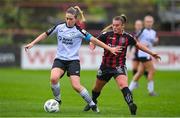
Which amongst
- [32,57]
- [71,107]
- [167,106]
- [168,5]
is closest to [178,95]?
[167,106]

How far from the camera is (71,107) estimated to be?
1586 cm

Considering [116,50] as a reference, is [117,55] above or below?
below

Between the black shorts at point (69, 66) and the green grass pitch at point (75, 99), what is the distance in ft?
2.80

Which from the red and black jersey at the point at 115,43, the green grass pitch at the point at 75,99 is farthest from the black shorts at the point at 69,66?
the green grass pitch at the point at 75,99

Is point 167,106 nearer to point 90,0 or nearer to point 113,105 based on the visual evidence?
point 113,105

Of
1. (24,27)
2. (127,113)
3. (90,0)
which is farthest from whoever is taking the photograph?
(90,0)

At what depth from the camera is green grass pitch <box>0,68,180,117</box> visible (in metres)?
14.6

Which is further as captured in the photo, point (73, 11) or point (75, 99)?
point (75, 99)

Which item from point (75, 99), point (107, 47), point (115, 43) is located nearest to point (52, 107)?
point (107, 47)

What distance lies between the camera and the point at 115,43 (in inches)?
587

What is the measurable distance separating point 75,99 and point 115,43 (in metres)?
3.69

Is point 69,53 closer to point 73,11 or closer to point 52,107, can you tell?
point 73,11

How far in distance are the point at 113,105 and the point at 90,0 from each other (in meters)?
24.4

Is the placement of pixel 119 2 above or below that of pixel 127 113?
above
